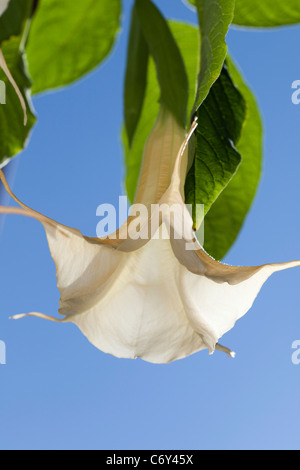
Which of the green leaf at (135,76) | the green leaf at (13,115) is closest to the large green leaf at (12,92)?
the green leaf at (13,115)

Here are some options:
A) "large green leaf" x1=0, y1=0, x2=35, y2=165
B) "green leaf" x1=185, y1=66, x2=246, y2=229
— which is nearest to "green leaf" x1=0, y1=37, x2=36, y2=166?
"large green leaf" x1=0, y1=0, x2=35, y2=165

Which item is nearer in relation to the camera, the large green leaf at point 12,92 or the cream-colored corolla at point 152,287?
the cream-colored corolla at point 152,287

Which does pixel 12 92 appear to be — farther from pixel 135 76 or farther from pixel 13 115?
pixel 135 76

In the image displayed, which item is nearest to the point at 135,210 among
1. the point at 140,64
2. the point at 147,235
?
the point at 147,235

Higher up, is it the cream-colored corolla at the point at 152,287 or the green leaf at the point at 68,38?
the green leaf at the point at 68,38

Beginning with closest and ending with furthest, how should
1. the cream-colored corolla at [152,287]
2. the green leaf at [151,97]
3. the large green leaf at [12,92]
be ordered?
the cream-colored corolla at [152,287] < the large green leaf at [12,92] < the green leaf at [151,97]

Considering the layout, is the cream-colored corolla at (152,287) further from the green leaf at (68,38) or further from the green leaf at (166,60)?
the green leaf at (68,38)

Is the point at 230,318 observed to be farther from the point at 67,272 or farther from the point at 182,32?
the point at 182,32

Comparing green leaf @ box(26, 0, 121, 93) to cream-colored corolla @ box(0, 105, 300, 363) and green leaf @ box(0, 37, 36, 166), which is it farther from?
cream-colored corolla @ box(0, 105, 300, 363)
